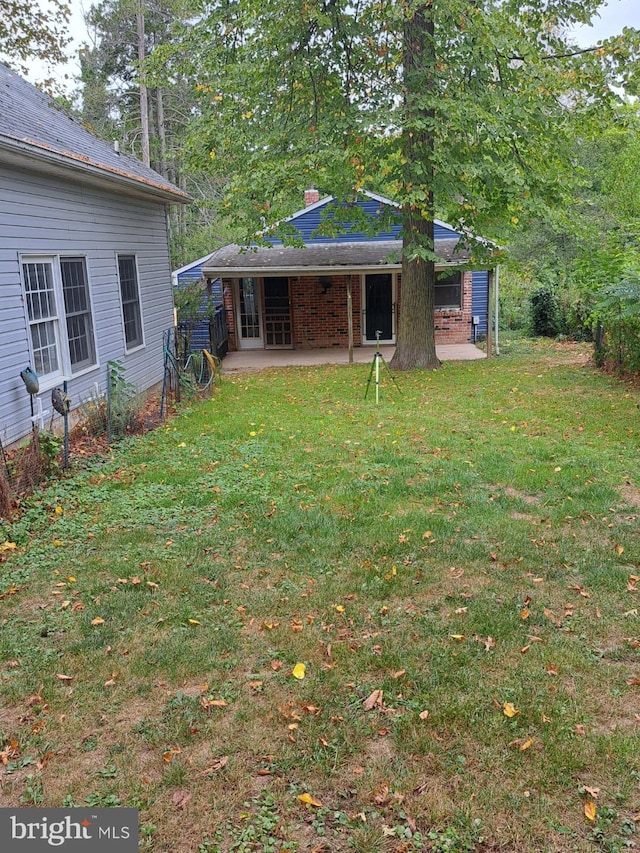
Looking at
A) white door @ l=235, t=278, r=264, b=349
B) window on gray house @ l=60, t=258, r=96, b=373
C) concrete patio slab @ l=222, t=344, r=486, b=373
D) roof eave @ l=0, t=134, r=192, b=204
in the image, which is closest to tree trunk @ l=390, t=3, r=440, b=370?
concrete patio slab @ l=222, t=344, r=486, b=373

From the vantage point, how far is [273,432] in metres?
8.80

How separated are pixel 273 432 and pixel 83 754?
19.8 ft

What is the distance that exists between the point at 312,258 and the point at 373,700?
48.2ft

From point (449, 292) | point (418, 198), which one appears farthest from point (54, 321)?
point (449, 292)

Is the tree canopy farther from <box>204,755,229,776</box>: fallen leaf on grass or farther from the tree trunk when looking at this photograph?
<box>204,755,229,776</box>: fallen leaf on grass

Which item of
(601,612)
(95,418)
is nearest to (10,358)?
(95,418)

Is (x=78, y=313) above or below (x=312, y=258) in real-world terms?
below

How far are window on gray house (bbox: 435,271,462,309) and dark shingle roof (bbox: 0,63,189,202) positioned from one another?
28.7ft

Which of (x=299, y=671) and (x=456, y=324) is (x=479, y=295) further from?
(x=299, y=671)

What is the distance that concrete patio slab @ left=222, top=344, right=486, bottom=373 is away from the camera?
16.5m

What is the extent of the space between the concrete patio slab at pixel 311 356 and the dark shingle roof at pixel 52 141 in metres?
4.80

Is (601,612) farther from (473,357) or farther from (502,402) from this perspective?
(473,357)

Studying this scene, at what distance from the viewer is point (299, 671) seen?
11.5 ft

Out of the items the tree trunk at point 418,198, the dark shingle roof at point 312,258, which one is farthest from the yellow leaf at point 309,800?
the dark shingle roof at point 312,258
